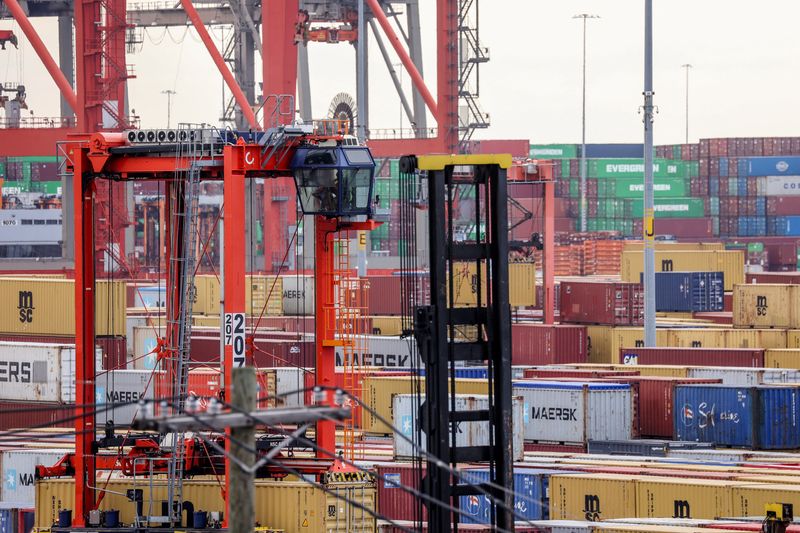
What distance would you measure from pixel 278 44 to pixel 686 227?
56396 millimetres

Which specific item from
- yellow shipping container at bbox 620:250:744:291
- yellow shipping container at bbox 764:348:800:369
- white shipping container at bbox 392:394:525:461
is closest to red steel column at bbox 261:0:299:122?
yellow shipping container at bbox 620:250:744:291

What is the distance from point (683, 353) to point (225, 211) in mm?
24172

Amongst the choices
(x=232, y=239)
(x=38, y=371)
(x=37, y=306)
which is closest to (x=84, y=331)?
(x=232, y=239)

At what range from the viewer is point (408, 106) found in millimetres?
76125

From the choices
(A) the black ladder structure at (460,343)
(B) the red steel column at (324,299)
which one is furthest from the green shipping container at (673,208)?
(A) the black ladder structure at (460,343)

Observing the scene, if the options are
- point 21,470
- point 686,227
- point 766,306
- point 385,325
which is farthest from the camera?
point 686,227

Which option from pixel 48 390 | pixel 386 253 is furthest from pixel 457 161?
pixel 386 253

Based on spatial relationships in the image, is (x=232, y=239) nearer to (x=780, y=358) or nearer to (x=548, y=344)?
(x=780, y=358)

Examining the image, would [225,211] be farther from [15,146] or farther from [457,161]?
[15,146]

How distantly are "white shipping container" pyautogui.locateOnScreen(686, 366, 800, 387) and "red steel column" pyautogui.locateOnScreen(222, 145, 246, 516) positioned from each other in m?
19.2

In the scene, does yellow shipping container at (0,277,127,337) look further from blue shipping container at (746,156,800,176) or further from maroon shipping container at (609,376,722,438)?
blue shipping container at (746,156,800,176)

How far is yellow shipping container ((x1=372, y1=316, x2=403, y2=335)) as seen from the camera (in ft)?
178

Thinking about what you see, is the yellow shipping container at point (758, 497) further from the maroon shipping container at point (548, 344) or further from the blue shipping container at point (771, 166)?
the blue shipping container at point (771, 166)

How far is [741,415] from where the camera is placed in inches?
1367
